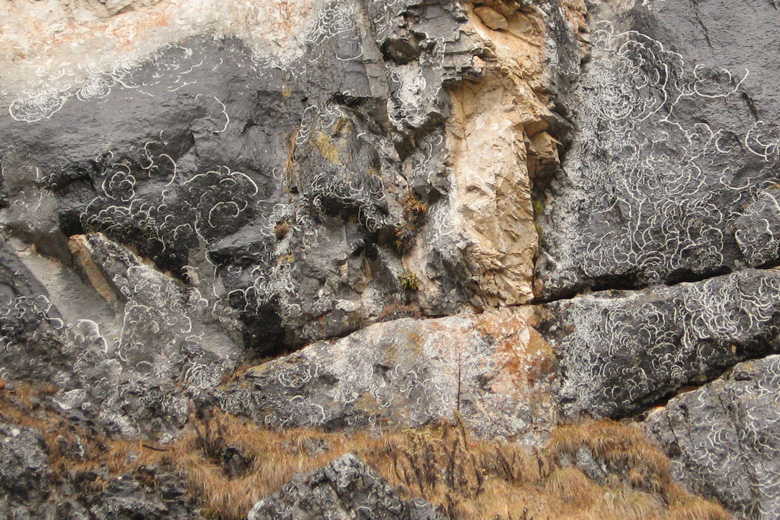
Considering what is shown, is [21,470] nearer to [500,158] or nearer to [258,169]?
[258,169]

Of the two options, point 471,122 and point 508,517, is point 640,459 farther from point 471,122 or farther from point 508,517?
point 471,122

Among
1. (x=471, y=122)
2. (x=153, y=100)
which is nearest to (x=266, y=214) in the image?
(x=153, y=100)

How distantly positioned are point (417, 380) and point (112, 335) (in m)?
2.72

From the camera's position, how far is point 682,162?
20.8 feet

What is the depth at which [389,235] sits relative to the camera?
670 cm

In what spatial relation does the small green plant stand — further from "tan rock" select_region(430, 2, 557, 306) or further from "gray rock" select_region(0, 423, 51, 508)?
"gray rock" select_region(0, 423, 51, 508)

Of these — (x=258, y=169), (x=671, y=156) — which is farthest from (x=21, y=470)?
(x=671, y=156)

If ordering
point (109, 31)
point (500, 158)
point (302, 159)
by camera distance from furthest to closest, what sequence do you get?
1. point (109, 31)
2. point (302, 159)
3. point (500, 158)

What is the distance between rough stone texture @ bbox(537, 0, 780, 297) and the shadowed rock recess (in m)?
Answer: 0.02

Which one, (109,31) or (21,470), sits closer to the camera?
(21,470)

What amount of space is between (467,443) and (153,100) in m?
4.37

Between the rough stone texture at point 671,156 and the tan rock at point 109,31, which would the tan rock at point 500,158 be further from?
the tan rock at point 109,31

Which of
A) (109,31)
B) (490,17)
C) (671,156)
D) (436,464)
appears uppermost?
(109,31)

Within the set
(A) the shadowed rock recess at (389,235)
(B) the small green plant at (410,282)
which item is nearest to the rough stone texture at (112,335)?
(A) the shadowed rock recess at (389,235)
